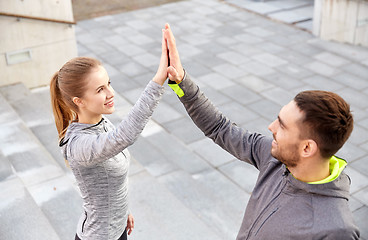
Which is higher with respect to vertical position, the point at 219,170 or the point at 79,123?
the point at 79,123

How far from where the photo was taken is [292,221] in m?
2.05

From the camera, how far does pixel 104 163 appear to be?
2.48 meters

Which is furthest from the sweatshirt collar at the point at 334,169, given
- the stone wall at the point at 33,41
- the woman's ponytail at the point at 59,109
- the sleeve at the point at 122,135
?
the stone wall at the point at 33,41

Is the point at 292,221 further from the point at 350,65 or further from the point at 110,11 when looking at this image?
the point at 110,11

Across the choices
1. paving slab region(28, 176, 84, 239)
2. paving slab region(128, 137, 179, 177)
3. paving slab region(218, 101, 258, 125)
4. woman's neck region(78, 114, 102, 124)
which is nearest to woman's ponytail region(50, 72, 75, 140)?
woman's neck region(78, 114, 102, 124)

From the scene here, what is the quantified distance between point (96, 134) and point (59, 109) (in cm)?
28

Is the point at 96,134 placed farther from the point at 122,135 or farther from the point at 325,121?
the point at 325,121

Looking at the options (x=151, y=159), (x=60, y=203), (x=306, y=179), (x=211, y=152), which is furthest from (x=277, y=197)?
(x=211, y=152)

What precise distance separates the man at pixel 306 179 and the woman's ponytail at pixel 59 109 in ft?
2.14

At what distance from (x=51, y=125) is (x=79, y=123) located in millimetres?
3771

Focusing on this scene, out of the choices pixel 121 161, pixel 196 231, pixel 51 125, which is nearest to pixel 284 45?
pixel 51 125

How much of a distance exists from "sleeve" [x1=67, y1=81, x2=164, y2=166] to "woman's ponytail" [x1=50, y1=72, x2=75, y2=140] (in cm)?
30

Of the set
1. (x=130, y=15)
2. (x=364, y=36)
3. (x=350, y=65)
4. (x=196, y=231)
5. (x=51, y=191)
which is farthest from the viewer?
(x=130, y=15)

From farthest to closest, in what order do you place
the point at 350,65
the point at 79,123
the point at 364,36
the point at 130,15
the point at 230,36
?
the point at 130,15 < the point at 230,36 < the point at 364,36 < the point at 350,65 < the point at 79,123
